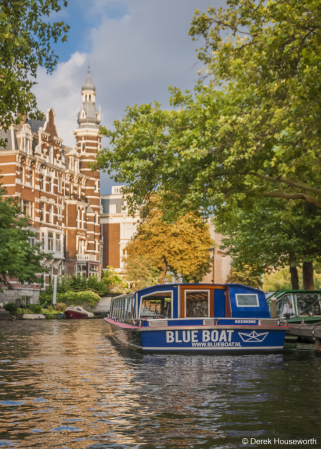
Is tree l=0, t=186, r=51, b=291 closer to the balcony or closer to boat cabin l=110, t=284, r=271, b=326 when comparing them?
boat cabin l=110, t=284, r=271, b=326

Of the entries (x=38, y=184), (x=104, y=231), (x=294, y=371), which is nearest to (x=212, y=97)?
(x=294, y=371)

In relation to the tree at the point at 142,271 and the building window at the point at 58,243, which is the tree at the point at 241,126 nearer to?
the tree at the point at 142,271

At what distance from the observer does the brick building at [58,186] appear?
Result: 206 ft

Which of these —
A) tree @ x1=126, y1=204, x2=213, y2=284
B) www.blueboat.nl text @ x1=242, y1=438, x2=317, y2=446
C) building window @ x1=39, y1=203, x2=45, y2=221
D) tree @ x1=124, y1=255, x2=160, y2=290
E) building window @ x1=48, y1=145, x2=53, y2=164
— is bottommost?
www.blueboat.nl text @ x1=242, y1=438, x2=317, y2=446

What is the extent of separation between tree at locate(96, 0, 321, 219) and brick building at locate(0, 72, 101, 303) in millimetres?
36993

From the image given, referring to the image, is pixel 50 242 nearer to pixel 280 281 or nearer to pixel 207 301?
pixel 280 281

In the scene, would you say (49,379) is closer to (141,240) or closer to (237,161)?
(237,161)

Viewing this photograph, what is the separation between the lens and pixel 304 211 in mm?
28500

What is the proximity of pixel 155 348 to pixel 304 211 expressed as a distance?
539 inches

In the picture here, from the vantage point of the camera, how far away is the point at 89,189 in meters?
81.2

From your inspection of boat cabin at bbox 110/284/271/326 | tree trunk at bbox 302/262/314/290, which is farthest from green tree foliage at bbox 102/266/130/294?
boat cabin at bbox 110/284/271/326

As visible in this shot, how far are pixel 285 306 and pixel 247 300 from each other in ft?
21.8

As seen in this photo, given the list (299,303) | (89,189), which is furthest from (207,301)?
(89,189)

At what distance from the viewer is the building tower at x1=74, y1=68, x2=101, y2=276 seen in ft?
251
